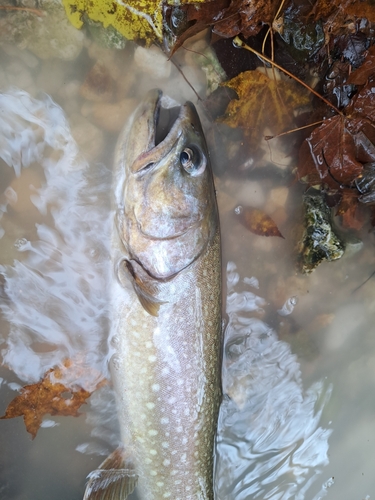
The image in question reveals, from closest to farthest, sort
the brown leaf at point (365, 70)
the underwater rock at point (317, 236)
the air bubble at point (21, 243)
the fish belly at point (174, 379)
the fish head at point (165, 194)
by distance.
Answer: the fish head at point (165, 194)
the fish belly at point (174, 379)
the brown leaf at point (365, 70)
the air bubble at point (21, 243)
the underwater rock at point (317, 236)

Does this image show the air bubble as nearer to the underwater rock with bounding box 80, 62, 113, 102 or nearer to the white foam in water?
the white foam in water

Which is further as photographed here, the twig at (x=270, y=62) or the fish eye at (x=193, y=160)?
the twig at (x=270, y=62)

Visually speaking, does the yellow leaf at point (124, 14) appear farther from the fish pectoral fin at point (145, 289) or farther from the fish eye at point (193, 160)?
the fish pectoral fin at point (145, 289)

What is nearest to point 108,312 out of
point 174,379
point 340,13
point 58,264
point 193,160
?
point 58,264

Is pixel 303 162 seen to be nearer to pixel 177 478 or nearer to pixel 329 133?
pixel 329 133

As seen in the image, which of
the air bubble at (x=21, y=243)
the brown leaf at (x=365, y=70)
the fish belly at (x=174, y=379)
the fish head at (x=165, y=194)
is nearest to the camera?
the fish head at (x=165, y=194)

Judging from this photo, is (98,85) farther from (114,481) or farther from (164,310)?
(114,481)

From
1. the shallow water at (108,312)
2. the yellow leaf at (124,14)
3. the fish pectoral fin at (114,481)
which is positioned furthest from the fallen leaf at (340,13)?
the fish pectoral fin at (114,481)

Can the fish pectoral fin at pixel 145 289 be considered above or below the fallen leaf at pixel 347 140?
below

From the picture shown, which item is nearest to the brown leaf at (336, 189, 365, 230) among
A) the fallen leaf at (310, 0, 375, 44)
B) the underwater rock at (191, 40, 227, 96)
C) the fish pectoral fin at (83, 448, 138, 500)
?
the fallen leaf at (310, 0, 375, 44)
